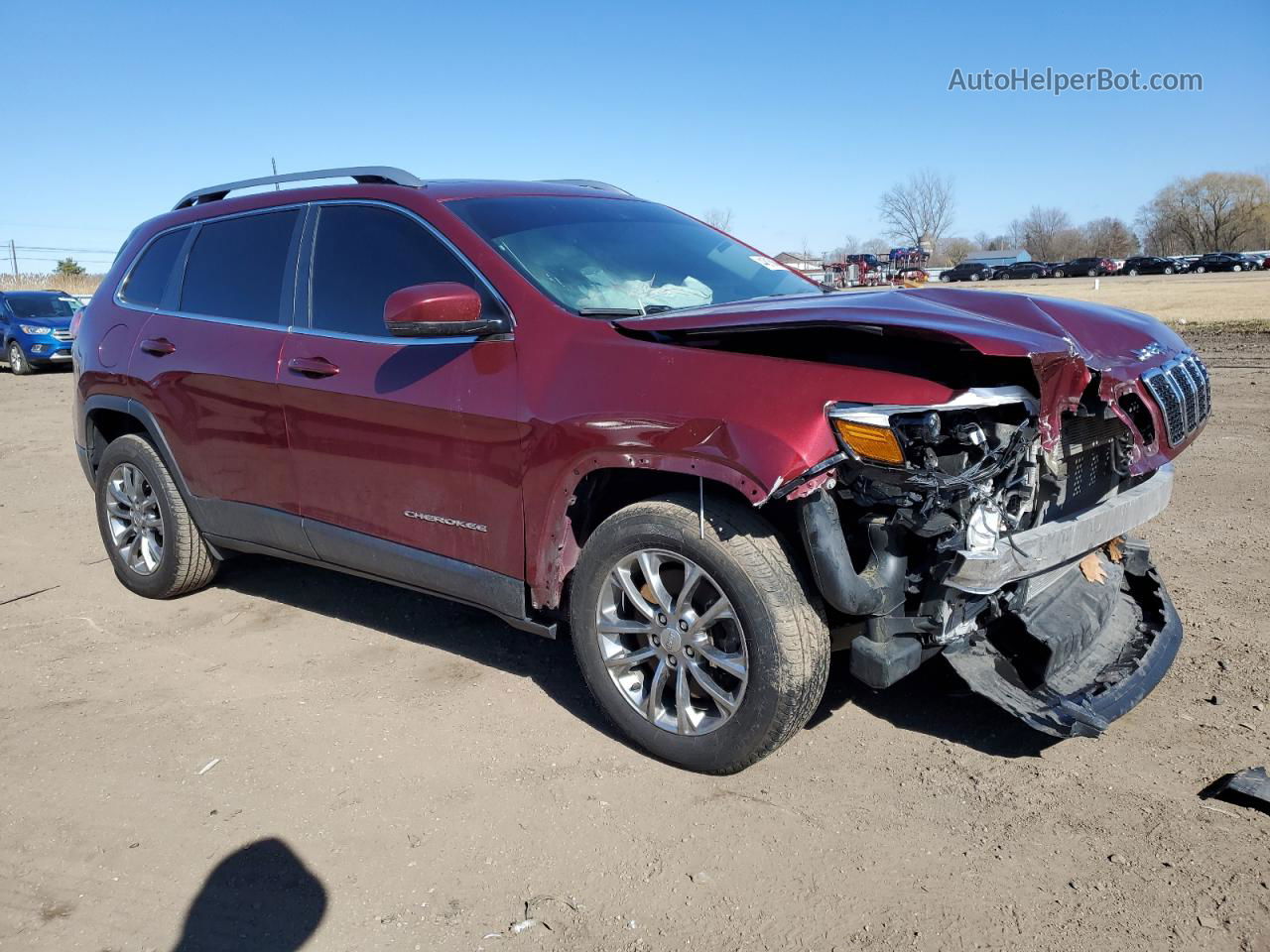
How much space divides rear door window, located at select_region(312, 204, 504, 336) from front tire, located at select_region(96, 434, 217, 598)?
5.15 ft

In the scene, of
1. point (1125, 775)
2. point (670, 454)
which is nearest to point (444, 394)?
point (670, 454)

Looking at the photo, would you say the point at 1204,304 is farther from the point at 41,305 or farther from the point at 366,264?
the point at 41,305

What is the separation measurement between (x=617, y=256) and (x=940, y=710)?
2168mm

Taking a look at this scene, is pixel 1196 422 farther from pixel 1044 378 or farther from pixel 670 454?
pixel 670 454

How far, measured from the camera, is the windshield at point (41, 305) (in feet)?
69.9

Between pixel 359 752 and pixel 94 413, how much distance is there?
119 inches

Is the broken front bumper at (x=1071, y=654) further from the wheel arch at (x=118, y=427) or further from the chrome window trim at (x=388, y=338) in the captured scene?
the wheel arch at (x=118, y=427)

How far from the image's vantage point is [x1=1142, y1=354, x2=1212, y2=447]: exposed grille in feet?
11.3

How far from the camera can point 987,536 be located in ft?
9.85

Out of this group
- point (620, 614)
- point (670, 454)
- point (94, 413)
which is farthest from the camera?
point (94, 413)

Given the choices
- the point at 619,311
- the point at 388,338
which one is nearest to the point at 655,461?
the point at 619,311

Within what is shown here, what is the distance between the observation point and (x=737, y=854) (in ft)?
9.63

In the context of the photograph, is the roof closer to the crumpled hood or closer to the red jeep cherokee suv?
the red jeep cherokee suv

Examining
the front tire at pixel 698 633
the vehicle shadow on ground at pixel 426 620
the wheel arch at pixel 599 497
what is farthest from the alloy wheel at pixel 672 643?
the vehicle shadow on ground at pixel 426 620
